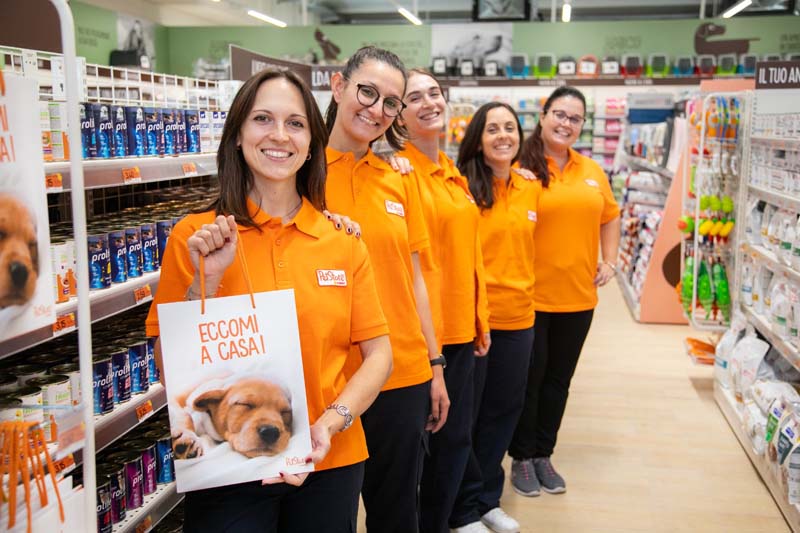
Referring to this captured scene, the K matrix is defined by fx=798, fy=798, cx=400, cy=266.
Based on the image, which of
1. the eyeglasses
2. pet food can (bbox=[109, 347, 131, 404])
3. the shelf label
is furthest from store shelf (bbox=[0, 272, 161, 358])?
the eyeglasses

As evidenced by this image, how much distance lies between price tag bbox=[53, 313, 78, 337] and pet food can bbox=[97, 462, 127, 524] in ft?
2.06

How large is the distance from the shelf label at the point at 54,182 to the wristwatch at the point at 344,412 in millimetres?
900

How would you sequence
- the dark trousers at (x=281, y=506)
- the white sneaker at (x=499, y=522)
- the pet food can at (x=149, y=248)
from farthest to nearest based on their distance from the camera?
the white sneaker at (x=499, y=522) → the pet food can at (x=149, y=248) → the dark trousers at (x=281, y=506)

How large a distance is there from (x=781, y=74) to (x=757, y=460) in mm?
1991

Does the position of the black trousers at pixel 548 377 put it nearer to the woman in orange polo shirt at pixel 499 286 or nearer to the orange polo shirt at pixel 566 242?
the orange polo shirt at pixel 566 242

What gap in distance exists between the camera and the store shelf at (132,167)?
2.07 metres

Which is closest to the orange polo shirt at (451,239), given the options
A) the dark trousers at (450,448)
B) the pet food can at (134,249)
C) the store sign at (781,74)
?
the dark trousers at (450,448)

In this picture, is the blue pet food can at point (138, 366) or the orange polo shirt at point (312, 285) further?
the blue pet food can at point (138, 366)

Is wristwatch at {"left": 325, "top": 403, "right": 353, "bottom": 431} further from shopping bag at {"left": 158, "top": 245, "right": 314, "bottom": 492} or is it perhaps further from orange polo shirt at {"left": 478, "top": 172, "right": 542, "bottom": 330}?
orange polo shirt at {"left": 478, "top": 172, "right": 542, "bottom": 330}

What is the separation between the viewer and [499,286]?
10.5ft

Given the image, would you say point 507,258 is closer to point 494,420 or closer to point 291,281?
point 494,420

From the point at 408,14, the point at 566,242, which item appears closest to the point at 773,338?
the point at 566,242

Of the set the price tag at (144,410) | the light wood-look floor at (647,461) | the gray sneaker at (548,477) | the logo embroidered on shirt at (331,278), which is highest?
the logo embroidered on shirt at (331,278)

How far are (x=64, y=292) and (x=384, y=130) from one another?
0.99 meters
